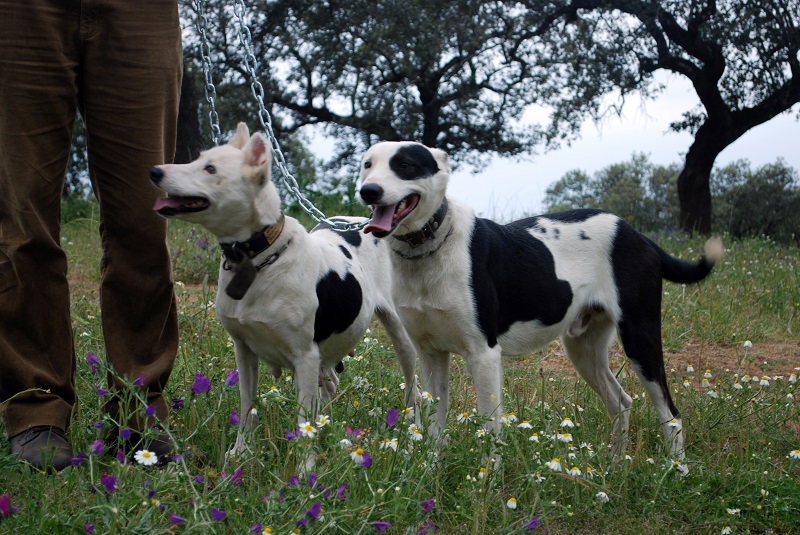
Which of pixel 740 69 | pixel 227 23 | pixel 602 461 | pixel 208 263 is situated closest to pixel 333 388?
pixel 602 461

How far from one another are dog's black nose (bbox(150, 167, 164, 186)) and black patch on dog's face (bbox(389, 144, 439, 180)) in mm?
944

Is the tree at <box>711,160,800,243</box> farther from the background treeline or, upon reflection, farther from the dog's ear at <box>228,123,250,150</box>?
the dog's ear at <box>228,123,250,150</box>

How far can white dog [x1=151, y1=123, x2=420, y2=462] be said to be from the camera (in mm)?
3475

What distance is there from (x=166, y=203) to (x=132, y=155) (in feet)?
1.13

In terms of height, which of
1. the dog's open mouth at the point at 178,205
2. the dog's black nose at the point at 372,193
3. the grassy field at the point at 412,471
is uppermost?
the dog's black nose at the point at 372,193

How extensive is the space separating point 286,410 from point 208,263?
4.03m

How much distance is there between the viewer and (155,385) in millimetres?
3686

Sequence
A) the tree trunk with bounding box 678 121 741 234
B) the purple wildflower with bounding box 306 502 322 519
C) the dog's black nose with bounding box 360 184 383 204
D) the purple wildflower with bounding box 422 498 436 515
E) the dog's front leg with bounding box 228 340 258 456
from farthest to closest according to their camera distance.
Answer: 1. the tree trunk with bounding box 678 121 741 234
2. the dog's front leg with bounding box 228 340 258 456
3. the dog's black nose with bounding box 360 184 383 204
4. the purple wildflower with bounding box 422 498 436 515
5. the purple wildflower with bounding box 306 502 322 519

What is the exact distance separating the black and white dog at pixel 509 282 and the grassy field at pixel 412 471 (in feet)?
0.85

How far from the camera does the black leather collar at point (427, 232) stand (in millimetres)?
3680

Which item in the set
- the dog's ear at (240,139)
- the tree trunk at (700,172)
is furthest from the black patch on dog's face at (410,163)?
the tree trunk at (700,172)

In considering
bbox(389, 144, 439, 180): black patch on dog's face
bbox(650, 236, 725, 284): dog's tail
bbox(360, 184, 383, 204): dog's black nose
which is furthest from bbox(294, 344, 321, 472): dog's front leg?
bbox(650, 236, 725, 284): dog's tail

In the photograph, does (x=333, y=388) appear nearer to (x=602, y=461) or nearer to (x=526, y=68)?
(x=602, y=461)

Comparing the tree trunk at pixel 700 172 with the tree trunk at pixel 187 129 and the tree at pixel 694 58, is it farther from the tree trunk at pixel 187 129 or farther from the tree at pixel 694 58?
the tree trunk at pixel 187 129
